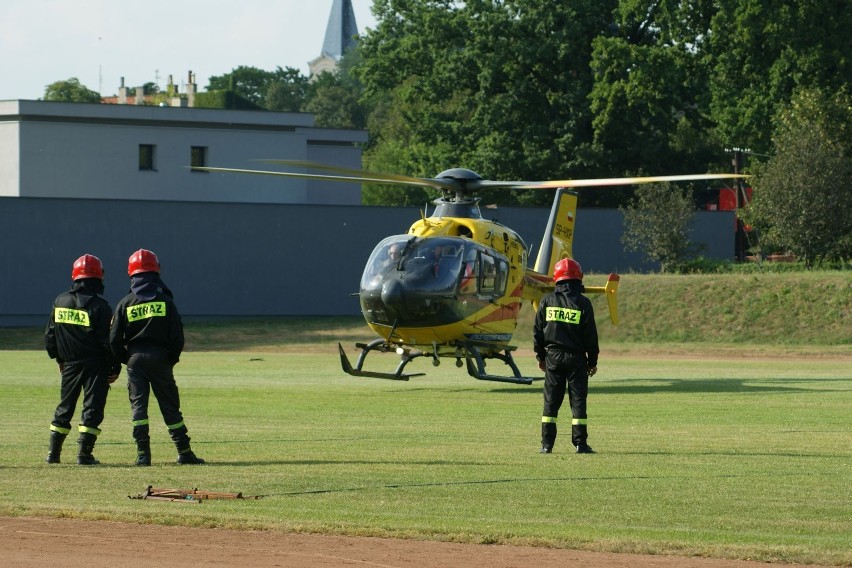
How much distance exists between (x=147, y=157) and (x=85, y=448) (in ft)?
185

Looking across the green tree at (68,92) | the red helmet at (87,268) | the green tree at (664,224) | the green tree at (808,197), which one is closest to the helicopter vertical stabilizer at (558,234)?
the red helmet at (87,268)

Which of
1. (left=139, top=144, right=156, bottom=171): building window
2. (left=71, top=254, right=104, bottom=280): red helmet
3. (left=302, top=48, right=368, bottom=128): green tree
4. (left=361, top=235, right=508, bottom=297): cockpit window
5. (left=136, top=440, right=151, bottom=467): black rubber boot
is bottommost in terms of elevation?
(left=136, top=440, right=151, bottom=467): black rubber boot

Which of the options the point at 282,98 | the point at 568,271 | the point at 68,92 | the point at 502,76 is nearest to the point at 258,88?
the point at 282,98

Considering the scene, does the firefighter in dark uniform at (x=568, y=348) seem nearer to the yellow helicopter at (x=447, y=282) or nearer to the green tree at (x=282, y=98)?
the yellow helicopter at (x=447, y=282)

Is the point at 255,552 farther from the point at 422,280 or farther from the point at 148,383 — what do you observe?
the point at 422,280

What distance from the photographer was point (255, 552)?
10453 millimetres

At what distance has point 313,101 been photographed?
185 meters

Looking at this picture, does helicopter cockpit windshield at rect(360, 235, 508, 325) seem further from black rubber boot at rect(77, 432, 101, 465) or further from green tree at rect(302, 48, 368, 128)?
green tree at rect(302, 48, 368, 128)

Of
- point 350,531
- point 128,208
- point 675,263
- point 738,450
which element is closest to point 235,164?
point 128,208

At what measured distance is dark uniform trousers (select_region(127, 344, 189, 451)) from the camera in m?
14.9

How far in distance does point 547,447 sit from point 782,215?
4091 cm

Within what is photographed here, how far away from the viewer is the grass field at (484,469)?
11469 millimetres

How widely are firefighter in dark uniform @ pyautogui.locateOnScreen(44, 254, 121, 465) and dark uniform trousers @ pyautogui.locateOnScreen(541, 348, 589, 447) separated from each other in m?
4.77

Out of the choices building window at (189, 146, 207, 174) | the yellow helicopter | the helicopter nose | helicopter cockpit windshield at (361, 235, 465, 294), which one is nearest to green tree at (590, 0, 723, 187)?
building window at (189, 146, 207, 174)
